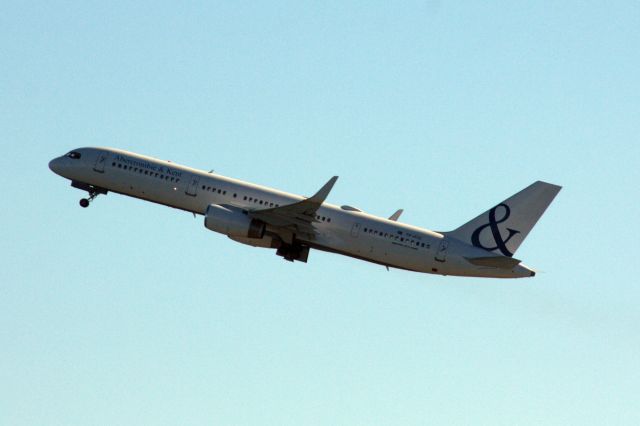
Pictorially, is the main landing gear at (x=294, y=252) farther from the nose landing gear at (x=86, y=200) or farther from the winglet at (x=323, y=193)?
the nose landing gear at (x=86, y=200)

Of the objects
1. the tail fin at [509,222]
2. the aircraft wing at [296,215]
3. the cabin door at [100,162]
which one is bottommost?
the aircraft wing at [296,215]

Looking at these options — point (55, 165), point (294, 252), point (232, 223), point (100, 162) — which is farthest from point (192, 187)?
point (55, 165)

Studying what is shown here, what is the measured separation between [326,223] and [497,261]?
11.6 metres

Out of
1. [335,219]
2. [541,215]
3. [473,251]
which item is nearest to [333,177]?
[335,219]

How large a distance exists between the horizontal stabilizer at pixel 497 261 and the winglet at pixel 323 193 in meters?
11.3

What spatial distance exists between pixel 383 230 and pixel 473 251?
6303 mm

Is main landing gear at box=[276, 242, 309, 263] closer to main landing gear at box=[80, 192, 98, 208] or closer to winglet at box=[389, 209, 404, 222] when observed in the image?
winglet at box=[389, 209, 404, 222]

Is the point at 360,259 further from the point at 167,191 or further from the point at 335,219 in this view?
the point at 167,191

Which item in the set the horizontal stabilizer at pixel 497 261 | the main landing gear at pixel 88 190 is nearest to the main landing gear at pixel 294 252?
the horizontal stabilizer at pixel 497 261

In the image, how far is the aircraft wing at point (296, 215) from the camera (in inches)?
2601

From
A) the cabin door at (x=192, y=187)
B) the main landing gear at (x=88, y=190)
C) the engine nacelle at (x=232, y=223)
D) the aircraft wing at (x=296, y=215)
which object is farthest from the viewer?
the main landing gear at (x=88, y=190)

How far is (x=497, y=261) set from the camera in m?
67.9

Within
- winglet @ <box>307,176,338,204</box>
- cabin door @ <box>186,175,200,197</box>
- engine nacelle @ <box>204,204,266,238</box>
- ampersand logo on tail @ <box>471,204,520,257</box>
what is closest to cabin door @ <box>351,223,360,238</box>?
winglet @ <box>307,176,338,204</box>

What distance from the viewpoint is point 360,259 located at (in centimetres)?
7069
